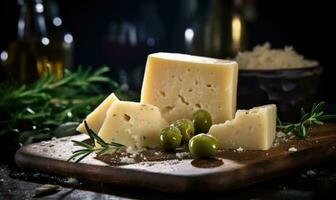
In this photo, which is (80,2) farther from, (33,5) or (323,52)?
(323,52)

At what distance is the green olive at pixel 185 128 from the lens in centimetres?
139

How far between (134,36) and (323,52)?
2.37 ft

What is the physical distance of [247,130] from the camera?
1.34 metres

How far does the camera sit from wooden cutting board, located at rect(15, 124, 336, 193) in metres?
1.16

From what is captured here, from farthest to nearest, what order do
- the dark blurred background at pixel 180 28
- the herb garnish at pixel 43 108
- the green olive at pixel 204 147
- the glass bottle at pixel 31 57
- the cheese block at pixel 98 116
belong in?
the dark blurred background at pixel 180 28, the glass bottle at pixel 31 57, the herb garnish at pixel 43 108, the cheese block at pixel 98 116, the green olive at pixel 204 147

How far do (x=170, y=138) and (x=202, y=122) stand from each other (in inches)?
5.0

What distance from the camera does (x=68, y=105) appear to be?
182 centimetres

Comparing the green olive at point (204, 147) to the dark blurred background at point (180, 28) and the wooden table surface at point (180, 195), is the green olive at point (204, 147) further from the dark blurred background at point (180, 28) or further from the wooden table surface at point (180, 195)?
the dark blurred background at point (180, 28)

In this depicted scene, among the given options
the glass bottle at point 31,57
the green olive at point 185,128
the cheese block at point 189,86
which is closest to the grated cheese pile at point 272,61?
the cheese block at point 189,86

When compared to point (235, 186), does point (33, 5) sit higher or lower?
higher

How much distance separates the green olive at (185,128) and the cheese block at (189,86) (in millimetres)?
93

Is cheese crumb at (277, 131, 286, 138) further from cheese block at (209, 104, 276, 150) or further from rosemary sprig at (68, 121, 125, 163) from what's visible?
rosemary sprig at (68, 121, 125, 163)

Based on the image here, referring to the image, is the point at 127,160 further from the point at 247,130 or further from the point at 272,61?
the point at 272,61

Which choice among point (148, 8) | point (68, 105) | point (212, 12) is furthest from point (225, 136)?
point (148, 8)
